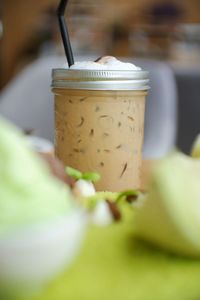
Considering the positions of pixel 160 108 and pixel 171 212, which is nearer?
pixel 171 212

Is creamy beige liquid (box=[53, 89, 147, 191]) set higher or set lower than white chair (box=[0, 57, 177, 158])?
higher

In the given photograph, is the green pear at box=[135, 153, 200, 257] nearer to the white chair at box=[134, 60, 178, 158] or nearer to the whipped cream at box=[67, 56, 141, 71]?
the whipped cream at box=[67, 56, 141, 71]

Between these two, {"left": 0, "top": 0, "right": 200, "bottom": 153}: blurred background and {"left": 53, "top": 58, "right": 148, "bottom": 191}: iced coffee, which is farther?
{"left": 0, "top": 0, "right": 200, "bottom": 153}: blurred background

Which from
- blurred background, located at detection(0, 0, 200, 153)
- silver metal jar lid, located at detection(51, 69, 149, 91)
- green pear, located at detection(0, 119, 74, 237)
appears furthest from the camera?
blurred background, located at detection(0, 0, 200, 153)

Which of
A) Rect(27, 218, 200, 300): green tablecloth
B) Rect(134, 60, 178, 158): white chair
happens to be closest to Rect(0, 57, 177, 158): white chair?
Rect(134, 60, 178, 158): white chair

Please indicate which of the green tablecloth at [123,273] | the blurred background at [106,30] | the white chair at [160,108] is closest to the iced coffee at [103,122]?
the green tablecloth at [123,273]

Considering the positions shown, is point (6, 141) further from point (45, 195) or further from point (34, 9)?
point (34, 9)

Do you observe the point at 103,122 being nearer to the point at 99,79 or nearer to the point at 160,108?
the point at 99,79

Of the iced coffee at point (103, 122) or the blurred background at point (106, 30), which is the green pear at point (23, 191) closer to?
the iced coffee at point (103, 122)

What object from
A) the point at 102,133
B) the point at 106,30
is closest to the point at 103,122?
the point at 102,133
